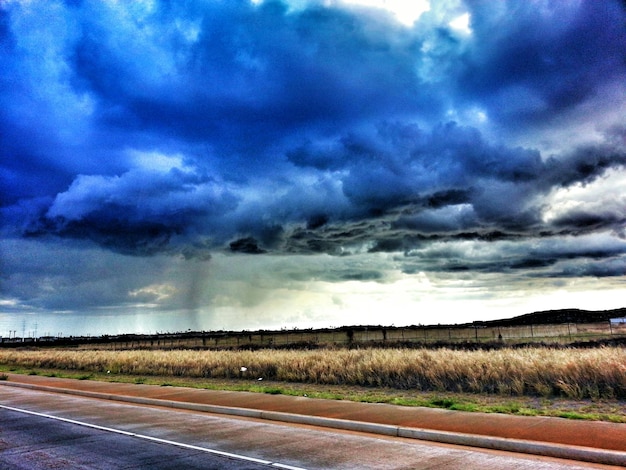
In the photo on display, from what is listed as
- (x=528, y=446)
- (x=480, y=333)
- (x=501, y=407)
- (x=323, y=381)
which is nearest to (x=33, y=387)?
(x=323, y=381)

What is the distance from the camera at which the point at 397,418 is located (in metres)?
11.8

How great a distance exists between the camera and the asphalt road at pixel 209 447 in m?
8.29

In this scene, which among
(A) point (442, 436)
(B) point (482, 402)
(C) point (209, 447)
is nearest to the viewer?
(C) point (209, 447)

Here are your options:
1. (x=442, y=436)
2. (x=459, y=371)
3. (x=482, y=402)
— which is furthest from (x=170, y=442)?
(x=459, y=371)

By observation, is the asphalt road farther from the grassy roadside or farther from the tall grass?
the tall grass

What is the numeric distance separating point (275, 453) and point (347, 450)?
1.36 meters

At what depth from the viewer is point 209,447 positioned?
973 centimetres

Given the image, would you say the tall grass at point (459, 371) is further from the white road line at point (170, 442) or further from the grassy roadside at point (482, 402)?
the white road line at point (170, 442)

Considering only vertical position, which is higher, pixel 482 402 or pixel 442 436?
pixel 482 402

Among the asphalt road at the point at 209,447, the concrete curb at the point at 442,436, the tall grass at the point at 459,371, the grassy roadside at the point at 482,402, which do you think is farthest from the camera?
the tall grass at the point at 459,371

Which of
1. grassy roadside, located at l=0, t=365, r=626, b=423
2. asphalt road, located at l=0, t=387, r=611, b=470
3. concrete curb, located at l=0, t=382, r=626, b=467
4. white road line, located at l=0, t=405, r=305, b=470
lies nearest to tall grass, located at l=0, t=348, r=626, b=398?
grassy roadside, located at l=0, t=365, r=626, b=423

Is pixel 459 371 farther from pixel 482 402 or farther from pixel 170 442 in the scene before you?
pixel 170 442

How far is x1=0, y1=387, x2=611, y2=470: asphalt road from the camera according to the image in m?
8.29

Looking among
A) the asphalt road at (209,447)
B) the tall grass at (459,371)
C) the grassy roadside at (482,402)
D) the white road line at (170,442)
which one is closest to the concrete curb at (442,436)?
the asphalt road at (209,447)
